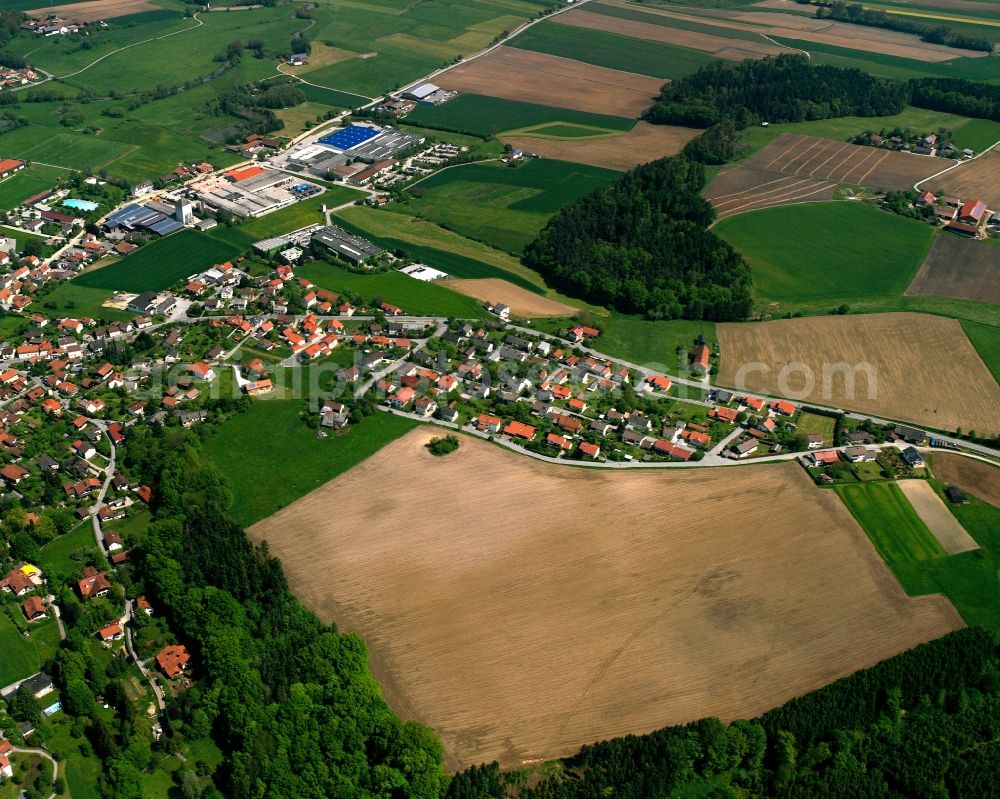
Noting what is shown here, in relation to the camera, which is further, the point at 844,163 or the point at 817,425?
the point at 844,163

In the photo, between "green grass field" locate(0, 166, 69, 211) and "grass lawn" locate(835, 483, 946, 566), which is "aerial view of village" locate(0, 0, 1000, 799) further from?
"green grass field" locate(0, 166, 69, 211)

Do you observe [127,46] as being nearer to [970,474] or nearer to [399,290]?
[399,290]

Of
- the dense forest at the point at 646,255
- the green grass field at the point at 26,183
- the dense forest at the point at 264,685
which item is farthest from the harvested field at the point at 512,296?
the green grass field at the point at 26,183

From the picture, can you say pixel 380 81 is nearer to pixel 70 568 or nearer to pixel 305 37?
pixel 305 37

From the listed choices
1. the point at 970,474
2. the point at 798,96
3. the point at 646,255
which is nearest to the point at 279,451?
the point at 646,255

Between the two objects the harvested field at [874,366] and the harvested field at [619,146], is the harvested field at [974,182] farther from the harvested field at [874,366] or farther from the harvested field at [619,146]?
the harvested field at [874,366]

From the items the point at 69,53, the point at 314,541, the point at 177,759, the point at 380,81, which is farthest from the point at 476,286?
the point at 69,53

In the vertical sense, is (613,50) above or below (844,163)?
above
